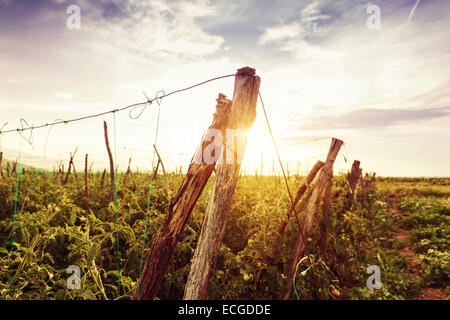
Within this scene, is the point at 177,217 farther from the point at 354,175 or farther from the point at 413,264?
the point at 413,264

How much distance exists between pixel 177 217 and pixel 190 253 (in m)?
1.99

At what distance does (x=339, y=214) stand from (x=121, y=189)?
182 inches

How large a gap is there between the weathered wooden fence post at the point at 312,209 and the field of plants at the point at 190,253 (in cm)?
12

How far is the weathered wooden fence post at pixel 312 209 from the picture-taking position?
395cm

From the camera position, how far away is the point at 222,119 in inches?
79.9

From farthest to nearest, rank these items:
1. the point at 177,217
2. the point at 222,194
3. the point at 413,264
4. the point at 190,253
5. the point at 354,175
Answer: the point at 354,175
the point at 413,264
the point at 190,253
the point at 177,217
the point at 222,194

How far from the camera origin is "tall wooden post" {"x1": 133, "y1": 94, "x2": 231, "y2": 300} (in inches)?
77.5

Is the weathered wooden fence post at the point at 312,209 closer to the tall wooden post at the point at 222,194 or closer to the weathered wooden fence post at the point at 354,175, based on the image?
the tall wooden post at the point at 222,194

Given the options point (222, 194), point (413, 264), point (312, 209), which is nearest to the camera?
point (222, 194)

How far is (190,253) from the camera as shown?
378 cm

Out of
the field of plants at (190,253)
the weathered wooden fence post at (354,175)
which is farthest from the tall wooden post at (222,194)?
the weathered wooden fence post at (354,175)

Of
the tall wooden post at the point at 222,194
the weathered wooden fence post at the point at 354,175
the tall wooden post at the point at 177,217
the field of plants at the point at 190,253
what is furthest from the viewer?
the weathered wooden fence post at the point at 354,175

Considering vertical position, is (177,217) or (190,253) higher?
(177,217)

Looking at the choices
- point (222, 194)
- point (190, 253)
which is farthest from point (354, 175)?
point (222, 194)
